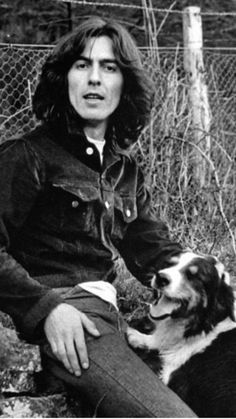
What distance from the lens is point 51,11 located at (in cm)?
470

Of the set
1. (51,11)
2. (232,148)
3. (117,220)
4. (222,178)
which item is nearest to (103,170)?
(117,220)

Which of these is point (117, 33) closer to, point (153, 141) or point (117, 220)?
point (117, 220)

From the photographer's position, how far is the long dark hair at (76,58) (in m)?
1.76

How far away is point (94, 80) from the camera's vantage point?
1.75 meters

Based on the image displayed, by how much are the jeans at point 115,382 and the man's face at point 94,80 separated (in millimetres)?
406

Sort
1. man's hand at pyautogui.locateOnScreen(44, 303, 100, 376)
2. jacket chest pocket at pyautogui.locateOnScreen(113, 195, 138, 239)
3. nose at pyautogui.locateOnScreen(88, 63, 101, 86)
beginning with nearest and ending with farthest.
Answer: man's hand at pyautogui.locateOnScreen(44, 303, 100, 376), nose at pyautogui.locateOnScreen(88, 63, 101, 86), jacket chest pocket at pyautogui.locateOnScreen(113, 195, 138, 239)

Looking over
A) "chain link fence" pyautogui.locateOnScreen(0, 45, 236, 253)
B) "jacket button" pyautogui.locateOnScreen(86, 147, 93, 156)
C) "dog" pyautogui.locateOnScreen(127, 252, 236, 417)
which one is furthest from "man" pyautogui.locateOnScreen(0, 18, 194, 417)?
"chain link fence" pyautogui.locateOnScreen(0, 45, 236, 253)

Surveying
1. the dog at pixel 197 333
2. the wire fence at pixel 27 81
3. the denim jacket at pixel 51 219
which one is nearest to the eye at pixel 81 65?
the denim jacket at pixel 51 219

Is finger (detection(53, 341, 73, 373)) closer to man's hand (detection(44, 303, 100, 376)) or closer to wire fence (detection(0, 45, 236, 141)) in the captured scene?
man's hand (detection(44, 303, 100, 376))

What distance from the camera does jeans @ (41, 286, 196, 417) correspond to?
1649 millimetres

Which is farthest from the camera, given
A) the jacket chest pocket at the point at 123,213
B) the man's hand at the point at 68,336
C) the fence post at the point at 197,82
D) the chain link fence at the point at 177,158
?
the fence post at the point at 197,82

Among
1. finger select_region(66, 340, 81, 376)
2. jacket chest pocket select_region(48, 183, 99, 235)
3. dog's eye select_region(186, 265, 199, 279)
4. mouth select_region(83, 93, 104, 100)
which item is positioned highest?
mouth select_region(83, 93, 104, 100)

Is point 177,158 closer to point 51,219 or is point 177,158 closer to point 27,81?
point 27,81

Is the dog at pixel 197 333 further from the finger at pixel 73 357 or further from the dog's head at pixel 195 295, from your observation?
the finger at pixel 73 357
